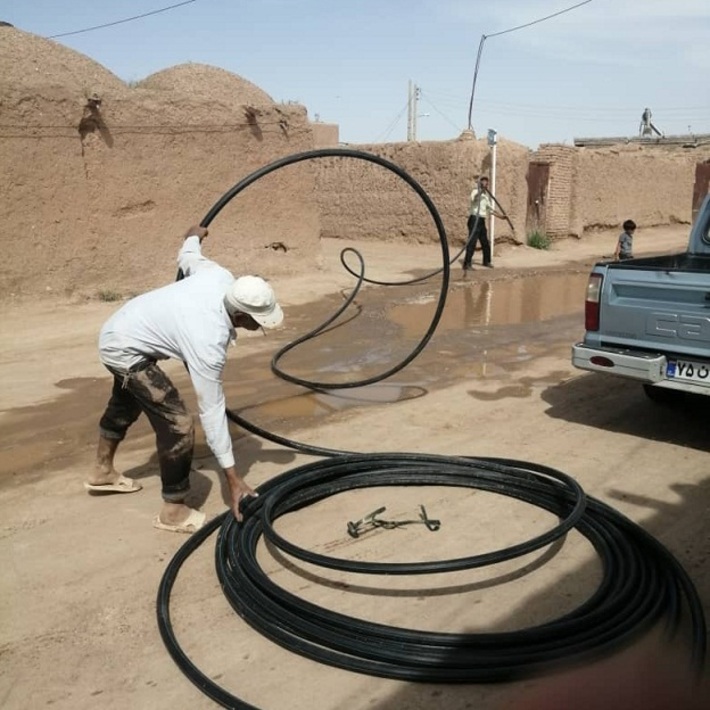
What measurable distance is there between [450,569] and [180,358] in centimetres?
174

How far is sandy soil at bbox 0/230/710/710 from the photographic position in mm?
2764

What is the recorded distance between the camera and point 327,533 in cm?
398

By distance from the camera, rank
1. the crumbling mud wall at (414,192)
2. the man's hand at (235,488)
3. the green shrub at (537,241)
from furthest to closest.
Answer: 1. the green shrub at (537,241)
2. the crumbling mud wall at (414,192)
3. the man's hand at (235,488)

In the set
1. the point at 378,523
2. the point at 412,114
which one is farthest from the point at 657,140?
the point at 378,523

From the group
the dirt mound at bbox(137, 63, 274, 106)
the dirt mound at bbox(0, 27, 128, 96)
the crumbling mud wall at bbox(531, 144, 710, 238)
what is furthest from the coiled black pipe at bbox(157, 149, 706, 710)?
the crumbling mud wall at bbox(531, 144, 710, 238)

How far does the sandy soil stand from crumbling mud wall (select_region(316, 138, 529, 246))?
1003cm

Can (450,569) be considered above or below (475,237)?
below

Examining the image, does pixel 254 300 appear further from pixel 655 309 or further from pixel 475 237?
Answer: pixel 475 237

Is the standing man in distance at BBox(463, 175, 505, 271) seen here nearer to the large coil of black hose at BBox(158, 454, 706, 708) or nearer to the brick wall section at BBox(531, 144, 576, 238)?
the brick wall section at BBox(531, 144, 576, 238)

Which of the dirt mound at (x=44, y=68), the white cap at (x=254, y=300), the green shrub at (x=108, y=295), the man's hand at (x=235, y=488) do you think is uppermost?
the dirt mound at (x=44, y=68)

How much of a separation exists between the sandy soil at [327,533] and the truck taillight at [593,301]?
79 centimetres

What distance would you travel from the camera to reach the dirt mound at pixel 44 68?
9.22 m

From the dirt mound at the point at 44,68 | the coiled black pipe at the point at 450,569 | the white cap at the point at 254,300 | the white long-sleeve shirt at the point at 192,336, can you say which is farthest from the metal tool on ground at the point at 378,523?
the dirt mound at the point at 44,68

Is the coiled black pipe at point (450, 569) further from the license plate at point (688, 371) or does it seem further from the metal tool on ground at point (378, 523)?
the license plate at point (688, 371)
